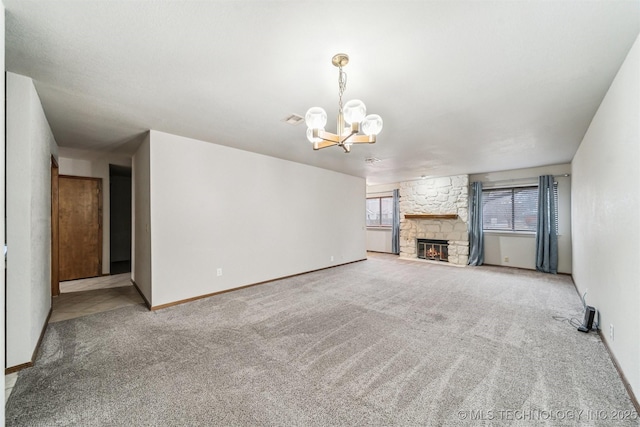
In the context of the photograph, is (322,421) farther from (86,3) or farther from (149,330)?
(86,3)

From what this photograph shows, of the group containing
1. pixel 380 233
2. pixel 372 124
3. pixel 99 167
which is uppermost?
pixel 99 167

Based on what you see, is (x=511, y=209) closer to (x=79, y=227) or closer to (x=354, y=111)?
(x=354, y=111)

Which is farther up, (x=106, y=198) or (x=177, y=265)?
(x=106, y=198)

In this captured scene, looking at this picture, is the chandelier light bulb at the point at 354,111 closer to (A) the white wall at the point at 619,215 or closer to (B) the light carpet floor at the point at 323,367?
(A) the white wall at the point at 619,215

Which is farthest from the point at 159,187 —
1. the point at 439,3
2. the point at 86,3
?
the point at 439,3

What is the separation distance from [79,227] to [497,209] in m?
9.20

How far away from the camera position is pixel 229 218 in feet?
13.7

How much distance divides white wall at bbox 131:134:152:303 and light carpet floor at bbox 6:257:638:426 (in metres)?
0.59

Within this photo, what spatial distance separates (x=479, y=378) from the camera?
1957 millimetres

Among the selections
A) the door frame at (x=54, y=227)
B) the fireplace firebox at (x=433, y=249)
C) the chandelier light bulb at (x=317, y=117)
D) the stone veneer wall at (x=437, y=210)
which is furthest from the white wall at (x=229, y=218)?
the fireplace firebox at (x=433, y=249)

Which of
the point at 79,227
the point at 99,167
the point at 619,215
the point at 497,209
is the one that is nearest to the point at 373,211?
the point at 497,209

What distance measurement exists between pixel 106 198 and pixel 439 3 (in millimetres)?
6402

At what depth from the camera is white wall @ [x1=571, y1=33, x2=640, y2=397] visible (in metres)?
1.71

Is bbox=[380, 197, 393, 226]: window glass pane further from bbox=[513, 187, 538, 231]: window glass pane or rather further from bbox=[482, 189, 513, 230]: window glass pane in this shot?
bbox=[513, 187, 538, 231]: window glass pane
